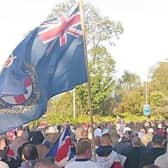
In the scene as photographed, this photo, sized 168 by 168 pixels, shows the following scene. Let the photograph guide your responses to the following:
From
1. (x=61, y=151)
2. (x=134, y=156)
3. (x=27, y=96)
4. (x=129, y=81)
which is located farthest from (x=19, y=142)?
(x=129, y=81)

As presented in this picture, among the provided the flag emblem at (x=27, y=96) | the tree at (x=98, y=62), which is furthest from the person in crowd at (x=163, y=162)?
the tree at (x=98, y=62)

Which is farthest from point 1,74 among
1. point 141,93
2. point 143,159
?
point 141,93

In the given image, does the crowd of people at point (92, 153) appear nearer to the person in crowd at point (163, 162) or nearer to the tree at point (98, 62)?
the person in crowd at point (163, 162)

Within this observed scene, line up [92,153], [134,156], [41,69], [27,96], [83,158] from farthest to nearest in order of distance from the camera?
[134,156]
[41,69]
[27,96]
[92,153]
[83,158]

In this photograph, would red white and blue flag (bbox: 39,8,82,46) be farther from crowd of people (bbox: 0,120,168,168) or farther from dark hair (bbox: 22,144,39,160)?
dark hair (bbox: 22,144,39,160)

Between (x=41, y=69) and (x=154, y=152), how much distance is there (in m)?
1.99

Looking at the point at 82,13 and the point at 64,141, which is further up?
the point at 82,13

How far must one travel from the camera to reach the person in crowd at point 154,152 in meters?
9.97

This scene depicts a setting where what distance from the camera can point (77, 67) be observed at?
31.8 feet

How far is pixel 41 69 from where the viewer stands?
9.66 m

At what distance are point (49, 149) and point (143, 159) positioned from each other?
4.51 ft

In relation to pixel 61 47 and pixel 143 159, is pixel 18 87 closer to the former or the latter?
pixel 61 47

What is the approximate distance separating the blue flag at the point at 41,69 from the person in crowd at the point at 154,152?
56.1 inches

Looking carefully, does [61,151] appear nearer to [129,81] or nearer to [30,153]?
[30,153]
